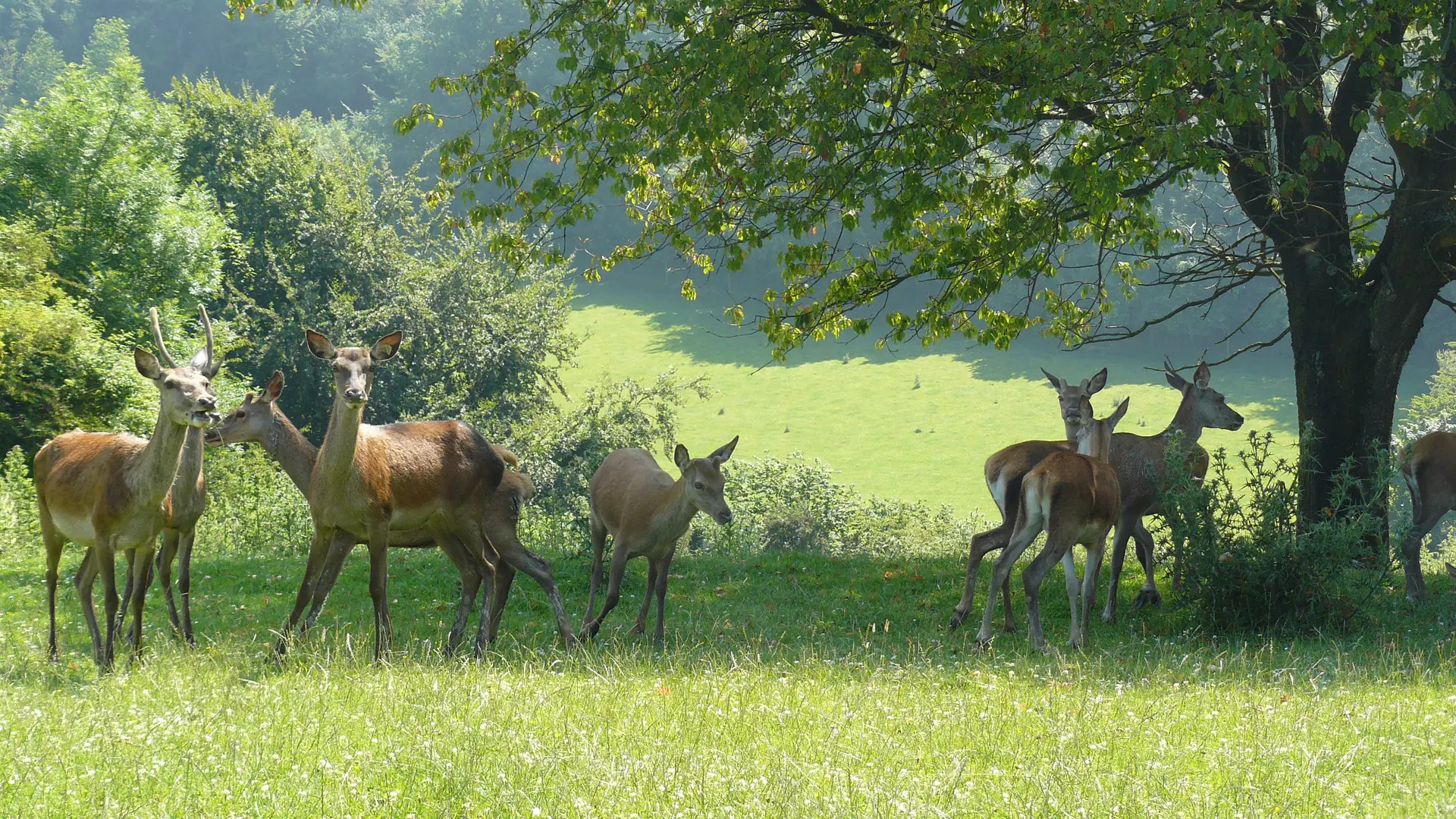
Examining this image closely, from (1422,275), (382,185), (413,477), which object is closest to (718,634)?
(413,477)

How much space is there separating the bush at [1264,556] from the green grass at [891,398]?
32.8 metres

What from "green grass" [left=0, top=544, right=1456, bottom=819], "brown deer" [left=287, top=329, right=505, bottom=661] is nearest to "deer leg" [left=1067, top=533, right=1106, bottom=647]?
"green grass" [left=0, top=544, right=1456, bottom=819]

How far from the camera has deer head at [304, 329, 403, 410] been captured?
8.36 meters

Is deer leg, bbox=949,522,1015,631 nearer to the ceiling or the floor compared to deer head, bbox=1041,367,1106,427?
nearer to the floor

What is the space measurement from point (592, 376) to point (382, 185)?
907 inches

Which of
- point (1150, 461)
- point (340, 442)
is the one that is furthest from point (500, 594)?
point (1150, 461)

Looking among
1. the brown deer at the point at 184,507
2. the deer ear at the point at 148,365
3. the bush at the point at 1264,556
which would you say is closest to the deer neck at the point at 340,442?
the brown deer at the point at 184,507

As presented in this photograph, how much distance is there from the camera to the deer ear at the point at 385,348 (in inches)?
345

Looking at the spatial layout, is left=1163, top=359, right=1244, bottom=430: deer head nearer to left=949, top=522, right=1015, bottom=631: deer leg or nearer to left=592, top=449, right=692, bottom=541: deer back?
left=949, top=522, right=1015, bottom=631: deer leg

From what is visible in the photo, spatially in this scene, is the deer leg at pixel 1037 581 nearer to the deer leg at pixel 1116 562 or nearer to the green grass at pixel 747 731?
the green grass at pixel 747 731

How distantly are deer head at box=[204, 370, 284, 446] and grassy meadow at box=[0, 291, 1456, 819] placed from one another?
1775 mm

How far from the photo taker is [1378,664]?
8.29 meters

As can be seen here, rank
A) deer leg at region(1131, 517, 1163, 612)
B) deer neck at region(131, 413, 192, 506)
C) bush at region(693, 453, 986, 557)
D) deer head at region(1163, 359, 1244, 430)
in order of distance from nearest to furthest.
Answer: deer neck at region(131, 413, 192, 506)
deer leg at region(1131, 517, 1163, 612)
deer head at region(1163, 359, 1244, 430)
bush at region(693, 453, 986, 557)

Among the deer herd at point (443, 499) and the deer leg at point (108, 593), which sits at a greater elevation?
the deer herd at point (443, 499)
